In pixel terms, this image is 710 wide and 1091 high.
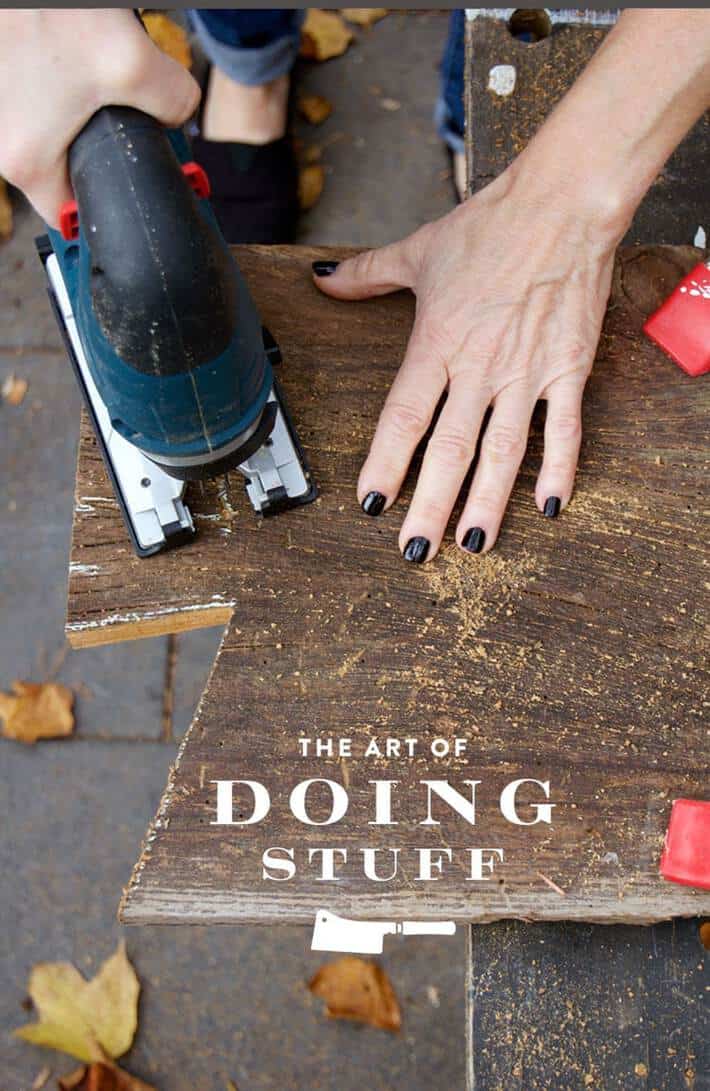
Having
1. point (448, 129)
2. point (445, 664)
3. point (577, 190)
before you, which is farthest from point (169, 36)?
point (445, 664)

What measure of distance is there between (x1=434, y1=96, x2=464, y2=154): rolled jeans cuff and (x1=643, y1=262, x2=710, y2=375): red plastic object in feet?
3.78

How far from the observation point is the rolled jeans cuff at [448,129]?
2.22 meters

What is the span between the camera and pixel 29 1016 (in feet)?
6.22

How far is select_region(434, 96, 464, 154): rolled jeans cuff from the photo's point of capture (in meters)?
2.22

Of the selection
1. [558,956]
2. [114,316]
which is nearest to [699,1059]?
[558,956]

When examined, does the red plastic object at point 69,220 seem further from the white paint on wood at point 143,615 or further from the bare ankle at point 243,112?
the bare ankle at point 243,112

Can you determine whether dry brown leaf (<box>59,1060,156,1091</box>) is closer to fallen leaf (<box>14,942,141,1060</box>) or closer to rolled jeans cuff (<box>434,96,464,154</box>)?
fallen leaf (<box>14,942,141,1060</box>)

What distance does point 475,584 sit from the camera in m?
1.17

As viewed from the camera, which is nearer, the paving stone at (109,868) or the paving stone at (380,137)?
the paving stone at (109,868)

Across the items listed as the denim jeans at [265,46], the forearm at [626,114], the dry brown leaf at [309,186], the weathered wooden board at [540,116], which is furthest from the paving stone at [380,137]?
the forearm at [626,114]

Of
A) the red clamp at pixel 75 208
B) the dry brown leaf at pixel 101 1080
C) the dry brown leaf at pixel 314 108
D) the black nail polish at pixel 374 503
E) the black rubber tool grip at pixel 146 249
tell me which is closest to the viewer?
the black rubber tool grip at pixel 146 249

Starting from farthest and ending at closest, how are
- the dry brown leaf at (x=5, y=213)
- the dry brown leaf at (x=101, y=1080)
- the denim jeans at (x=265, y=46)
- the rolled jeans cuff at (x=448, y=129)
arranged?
the dry brown leaf at (x=5, y=213)
the rolled jeans cuff at (x=448, y=129)
the denim jeans at (x=265, y=46)
the dry brown leaf at (x=101, y=1080)

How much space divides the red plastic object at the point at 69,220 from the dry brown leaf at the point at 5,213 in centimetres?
157

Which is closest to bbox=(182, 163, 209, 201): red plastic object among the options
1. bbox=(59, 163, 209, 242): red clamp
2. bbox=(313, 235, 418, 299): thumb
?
bbox=(59, 163, 209, 242): red clamp
